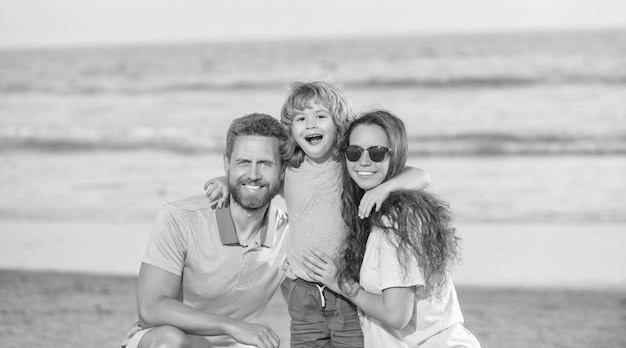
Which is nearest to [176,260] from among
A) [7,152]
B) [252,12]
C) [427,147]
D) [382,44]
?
[427,147]

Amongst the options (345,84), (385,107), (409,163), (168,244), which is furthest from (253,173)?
(345,84)

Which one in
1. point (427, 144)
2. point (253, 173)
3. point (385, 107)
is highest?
point (427, 144)

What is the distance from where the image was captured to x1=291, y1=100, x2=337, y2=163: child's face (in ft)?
13.5

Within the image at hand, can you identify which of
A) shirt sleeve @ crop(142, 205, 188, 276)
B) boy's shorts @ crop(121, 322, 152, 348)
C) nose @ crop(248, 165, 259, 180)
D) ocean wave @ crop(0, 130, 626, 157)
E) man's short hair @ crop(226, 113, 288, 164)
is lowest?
boy's shorts @ crop(121, 322, 152, 348)

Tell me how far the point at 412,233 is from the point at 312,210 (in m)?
0.93

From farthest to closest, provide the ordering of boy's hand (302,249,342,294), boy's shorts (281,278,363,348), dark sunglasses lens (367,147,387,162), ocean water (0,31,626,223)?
ocean water (0,31,626,223), boy's shorts (281,278,363,348), dark sunglasses lens (367,147,387,162), boy's hand (302,249,342,294)

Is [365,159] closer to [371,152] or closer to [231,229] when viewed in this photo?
[371,152]

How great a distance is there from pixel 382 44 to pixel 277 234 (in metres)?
33.4

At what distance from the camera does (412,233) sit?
330cm

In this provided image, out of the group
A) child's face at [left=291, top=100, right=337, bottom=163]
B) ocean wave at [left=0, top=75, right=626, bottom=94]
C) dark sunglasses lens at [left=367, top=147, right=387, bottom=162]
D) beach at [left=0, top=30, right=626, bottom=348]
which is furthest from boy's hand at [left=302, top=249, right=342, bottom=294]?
ocean wave at [left=0, top=75, right=626, bottom=94]

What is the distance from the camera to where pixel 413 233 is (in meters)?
3.30

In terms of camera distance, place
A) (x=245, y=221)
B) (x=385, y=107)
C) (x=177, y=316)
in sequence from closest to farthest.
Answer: (x=177, y=316) < (x=245, y=221) < (x=385, y=107)

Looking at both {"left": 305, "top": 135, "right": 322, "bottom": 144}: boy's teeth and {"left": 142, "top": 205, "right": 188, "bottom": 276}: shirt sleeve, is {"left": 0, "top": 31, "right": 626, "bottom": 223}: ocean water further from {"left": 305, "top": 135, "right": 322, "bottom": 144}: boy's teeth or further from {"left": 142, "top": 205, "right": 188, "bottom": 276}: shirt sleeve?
{"left": 142, "top": 205, "right": 188, "bottom": 276}: shirt sleeve

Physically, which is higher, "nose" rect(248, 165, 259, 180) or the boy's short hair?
the boy's short hair
